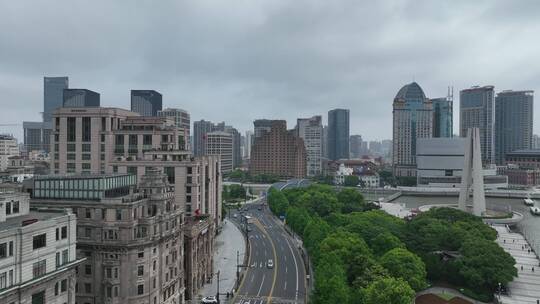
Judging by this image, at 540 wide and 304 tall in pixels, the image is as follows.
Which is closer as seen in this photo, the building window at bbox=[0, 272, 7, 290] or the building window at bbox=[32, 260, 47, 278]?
the building window at bbox=[0, 272, 7, 290]

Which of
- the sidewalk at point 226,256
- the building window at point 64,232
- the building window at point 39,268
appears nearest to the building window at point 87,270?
the building window at point 64,232

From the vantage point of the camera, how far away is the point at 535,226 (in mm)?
152125

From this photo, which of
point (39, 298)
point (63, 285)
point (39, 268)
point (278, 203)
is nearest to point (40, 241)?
point (39, 268)

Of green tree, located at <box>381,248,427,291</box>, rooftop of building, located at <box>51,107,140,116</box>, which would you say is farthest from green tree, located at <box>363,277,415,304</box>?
rooftop of building, located at <box>51,107,140,116</box>

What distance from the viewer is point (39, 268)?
152 ft

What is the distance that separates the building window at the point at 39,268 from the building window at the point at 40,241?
164cm

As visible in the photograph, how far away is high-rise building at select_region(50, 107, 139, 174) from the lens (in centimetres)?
11119

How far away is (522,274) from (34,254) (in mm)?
86973

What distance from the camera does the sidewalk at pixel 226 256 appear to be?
8156 centimetres

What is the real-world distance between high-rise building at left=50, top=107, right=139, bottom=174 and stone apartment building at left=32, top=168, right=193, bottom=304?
45609 mm

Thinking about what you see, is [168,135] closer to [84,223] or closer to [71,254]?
[84,223]

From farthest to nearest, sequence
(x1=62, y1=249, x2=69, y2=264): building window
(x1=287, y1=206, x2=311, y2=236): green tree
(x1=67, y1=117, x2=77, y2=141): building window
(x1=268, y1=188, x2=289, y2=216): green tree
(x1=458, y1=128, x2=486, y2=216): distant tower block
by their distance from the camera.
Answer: (x1=268, y1=188, x2=289, y2=216): green tree < (x1=458, y1=128, x2=486, y2=216): distant tower block < (x1=287, y1=206, x2=311, y2=236): green tree < (x1=67, y1=117, x2=77, y2=141): building window < (x1=62, y1=249, x2=69, y2=264): building window

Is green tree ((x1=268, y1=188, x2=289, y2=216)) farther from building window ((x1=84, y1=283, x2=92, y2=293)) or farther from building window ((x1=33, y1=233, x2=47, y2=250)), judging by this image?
building window ((x1=33, y1=233, x2=47, y2=250))

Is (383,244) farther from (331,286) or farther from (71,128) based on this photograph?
(71,128)
